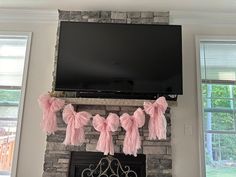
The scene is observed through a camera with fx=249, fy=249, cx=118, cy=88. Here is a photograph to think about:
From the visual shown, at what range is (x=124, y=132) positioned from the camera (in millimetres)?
2807

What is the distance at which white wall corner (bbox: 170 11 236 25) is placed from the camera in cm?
309

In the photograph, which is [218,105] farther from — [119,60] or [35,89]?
[35,89]

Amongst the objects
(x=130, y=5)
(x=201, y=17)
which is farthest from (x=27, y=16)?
(x=201, y=17)

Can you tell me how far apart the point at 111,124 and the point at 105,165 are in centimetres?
53

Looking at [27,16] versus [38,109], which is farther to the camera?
[27,16]

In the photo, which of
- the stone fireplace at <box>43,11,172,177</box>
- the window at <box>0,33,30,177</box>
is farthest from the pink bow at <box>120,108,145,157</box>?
the window at <box>0,33,30,177</box>

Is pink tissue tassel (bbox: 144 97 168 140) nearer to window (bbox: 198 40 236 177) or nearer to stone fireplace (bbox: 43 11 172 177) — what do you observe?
stone fireplace (bbox: 43 11 172 177)

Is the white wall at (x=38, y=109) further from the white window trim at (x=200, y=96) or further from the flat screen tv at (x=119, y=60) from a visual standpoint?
the flat screen tv at (x=119, y=60)

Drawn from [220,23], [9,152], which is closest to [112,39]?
[220,23]

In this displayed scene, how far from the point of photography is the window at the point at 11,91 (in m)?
2.93

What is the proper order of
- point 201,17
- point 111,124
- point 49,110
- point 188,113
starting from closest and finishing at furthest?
point 111,124
point 49,110
point 188,113
point 201,17

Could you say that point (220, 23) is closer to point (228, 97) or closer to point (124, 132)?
point (228, 97)

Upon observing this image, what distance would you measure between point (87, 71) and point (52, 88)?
519 mm

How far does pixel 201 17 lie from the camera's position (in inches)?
124
